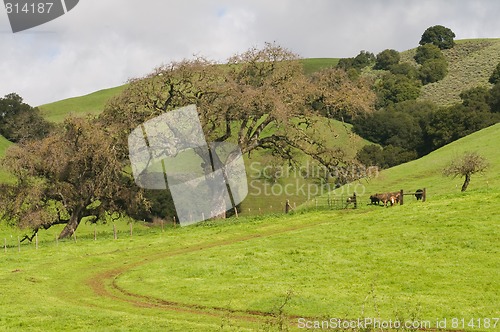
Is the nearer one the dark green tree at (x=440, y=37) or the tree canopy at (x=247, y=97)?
the tree canopy at (x=247, y=97)

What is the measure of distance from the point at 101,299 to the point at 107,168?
24080 millimetres

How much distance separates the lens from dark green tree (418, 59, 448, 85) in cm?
15875

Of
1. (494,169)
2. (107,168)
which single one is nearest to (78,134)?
(107,168)

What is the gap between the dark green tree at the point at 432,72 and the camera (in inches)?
6250

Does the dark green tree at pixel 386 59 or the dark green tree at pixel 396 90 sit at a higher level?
the dark green tree at pixel 386 59

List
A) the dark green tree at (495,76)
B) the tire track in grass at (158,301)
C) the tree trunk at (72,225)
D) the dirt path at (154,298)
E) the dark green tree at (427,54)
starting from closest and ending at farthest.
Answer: the tire track in grass at (158,301) → the dirt path at (154,298) → the tree trunk at (72,225) → the dark green tree at (495,76) → the dark green tree at (427,54)

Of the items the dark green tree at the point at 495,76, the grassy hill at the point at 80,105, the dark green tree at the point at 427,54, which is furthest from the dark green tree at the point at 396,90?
the dark green tree at the point at 427,54

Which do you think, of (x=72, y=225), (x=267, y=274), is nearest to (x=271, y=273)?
(x=267, y=274)

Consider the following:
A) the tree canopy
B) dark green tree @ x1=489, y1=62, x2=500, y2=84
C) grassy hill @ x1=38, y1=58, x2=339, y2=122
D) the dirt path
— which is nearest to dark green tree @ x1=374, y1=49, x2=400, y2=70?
dark green tree @ x1=489, y1=62, x2=500, y2=84

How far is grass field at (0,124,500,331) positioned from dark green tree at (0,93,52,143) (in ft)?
175

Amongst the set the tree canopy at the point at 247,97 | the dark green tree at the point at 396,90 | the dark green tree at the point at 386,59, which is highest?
the dark green tree at the point at 386,59

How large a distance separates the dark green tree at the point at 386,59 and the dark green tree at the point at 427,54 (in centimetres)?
519

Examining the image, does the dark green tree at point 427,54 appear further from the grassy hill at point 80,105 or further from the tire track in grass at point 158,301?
the tire track in grass at point 158,301

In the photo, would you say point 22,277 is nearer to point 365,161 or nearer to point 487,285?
point 487,285
